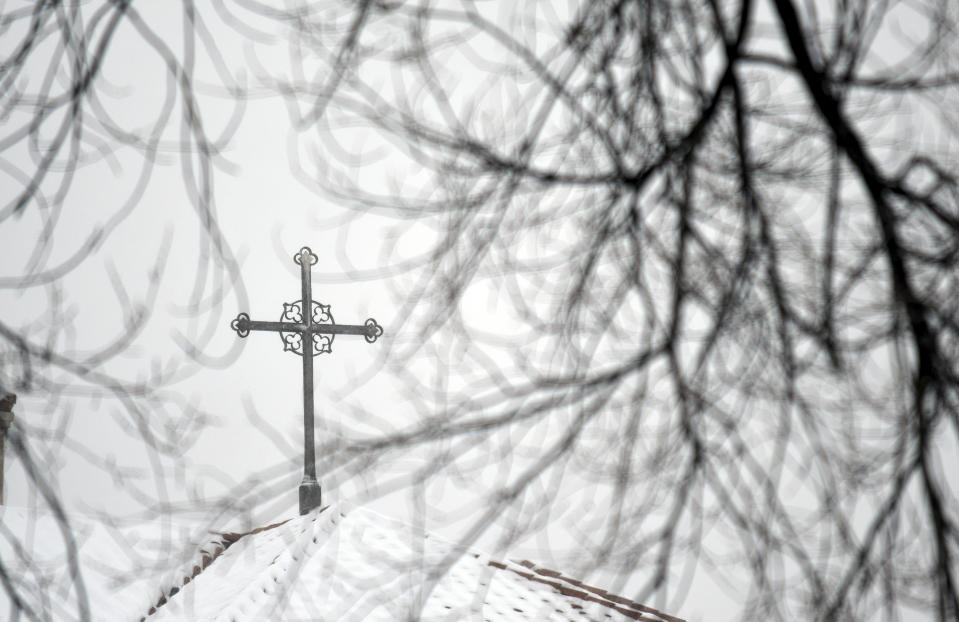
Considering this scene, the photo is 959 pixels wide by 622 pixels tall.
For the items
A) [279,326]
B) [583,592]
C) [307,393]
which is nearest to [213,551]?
[307,393]

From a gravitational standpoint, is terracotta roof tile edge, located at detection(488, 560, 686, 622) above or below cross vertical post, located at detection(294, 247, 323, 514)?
below

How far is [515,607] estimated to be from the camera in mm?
5137

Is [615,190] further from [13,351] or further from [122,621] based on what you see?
[122,621]

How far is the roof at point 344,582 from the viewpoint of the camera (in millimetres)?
4602

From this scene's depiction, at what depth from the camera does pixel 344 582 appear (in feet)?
16.3

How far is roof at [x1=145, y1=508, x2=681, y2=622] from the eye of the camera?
15.1 feet

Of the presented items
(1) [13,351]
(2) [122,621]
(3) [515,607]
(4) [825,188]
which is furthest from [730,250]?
(2) [122,621]

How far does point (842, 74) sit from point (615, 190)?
2.46ft

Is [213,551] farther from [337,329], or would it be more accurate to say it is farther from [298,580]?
[337,329]

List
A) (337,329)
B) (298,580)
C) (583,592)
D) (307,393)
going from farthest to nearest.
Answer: (337,329), (307,393), (583,592), (298,580)

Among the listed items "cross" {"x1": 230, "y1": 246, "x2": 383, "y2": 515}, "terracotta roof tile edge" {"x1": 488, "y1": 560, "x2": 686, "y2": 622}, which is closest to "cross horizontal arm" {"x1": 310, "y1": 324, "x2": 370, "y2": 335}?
"cross" {"x1": 230, "y1": 246, "x2": 383, "y2": 515}

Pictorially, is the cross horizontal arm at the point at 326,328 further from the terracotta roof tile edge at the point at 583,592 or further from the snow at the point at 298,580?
the terracotta roof tile edge at the point at 583,592

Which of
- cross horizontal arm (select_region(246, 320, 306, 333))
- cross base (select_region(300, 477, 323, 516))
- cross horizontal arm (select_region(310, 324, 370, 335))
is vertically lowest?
cross base (select_region(300, 477, 323, 516))

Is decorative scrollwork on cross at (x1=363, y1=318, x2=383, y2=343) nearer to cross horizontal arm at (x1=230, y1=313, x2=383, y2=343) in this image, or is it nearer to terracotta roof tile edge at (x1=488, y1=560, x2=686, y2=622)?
cross horizontal arm at (x1=230, y1=313, x2=383, y2=343)
